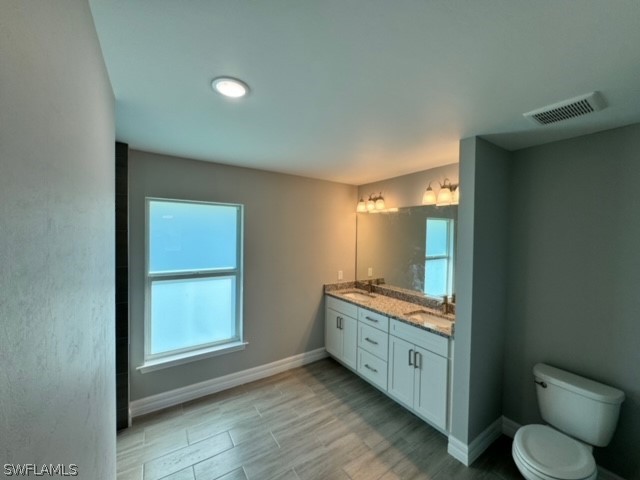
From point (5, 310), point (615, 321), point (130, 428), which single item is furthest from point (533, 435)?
point (130, 428)

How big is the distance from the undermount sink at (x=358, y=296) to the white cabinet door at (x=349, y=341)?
0.85 ft

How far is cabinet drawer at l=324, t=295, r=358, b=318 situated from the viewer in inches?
115

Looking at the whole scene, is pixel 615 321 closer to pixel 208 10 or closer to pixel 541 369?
pixel 541 369

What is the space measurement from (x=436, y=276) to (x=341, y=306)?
3.73 ft

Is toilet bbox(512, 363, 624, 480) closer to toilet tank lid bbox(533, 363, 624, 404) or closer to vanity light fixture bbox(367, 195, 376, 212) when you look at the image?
toilet tank lid bbox(533, 363, 624, 404)

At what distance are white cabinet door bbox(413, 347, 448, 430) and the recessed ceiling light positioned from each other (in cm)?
229

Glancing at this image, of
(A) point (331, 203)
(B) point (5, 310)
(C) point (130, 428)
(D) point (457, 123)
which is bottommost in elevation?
(C) point (130, 428)

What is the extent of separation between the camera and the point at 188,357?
8.17 feet

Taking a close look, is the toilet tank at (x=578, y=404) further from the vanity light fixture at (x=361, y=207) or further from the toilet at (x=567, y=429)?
the vanity light fixture at (x=361, y=207)

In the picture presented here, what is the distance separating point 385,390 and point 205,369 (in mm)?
1820

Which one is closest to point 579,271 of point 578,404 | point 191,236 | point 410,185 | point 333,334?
point 578,404

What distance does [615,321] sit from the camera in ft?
5.47

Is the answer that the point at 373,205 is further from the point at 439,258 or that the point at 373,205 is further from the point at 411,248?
the point at 439,258

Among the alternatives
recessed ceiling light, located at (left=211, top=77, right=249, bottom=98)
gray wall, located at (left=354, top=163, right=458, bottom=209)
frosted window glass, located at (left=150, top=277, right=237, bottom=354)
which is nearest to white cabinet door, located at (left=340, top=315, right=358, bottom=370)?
frosted window glass, located at (left=150, top=277, right=237, bottom=354)
